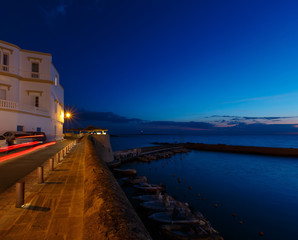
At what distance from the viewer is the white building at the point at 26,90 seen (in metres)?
→ 20.1

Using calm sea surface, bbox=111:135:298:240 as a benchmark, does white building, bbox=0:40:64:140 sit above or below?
above

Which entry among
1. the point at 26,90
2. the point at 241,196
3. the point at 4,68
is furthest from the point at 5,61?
the point at 241,196

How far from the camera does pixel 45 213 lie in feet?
13.8

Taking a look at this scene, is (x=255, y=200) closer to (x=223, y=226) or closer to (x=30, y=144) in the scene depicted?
(x=223, y=226)

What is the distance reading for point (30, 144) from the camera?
57.6ft

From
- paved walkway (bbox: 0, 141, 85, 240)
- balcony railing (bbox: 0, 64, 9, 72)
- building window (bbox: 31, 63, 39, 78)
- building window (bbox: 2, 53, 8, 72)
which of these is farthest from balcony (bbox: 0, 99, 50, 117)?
paved walkway (bbox: 0, 141, 85, 240)

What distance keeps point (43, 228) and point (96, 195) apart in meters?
1.24

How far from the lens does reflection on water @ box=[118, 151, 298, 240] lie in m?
14.9

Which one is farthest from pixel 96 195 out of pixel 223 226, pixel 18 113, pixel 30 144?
pixel 18 113

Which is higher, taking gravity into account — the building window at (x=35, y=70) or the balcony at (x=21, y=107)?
the building window at (x=35, y=70)

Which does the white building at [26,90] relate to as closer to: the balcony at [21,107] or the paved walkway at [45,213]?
the balcony at [21,107]

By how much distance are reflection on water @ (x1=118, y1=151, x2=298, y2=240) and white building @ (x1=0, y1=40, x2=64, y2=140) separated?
1962 cm

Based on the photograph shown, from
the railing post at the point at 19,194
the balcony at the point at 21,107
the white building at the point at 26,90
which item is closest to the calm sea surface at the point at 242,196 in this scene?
the railing post at the point at 19,194

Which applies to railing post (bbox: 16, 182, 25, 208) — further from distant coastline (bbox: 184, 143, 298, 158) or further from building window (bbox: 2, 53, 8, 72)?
distant coastline (bbox: 184, 143, 298, 158)
